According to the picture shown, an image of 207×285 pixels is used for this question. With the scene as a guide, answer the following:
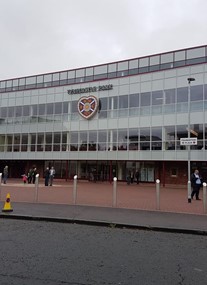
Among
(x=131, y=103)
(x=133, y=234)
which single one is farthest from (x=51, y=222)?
(x=131, y=103)

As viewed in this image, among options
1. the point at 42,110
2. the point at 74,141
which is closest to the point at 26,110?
the point at 42,110

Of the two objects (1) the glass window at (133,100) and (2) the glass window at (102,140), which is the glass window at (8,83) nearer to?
(2) the glass window at (102,140)

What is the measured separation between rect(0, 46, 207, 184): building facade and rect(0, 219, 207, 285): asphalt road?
22.1 metres

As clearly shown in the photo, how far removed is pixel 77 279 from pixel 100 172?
1300 inches

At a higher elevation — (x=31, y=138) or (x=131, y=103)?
(x=131, y=103)

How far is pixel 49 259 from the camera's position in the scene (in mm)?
5648

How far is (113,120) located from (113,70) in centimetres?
757

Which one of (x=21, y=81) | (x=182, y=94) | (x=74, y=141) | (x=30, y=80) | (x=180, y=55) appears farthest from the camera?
(x=21, y=81)

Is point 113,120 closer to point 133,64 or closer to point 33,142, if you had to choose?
point 133,64

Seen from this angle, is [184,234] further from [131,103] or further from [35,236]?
[131,103]

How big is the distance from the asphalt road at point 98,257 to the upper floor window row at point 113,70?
95.8ft

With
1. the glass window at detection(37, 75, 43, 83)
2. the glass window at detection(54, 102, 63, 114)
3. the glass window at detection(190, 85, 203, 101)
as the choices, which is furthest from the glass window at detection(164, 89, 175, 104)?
the glass window at detection(37, 75, 43, 83)

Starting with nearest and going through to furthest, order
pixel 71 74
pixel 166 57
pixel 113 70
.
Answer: pixel 166 57 → pixel 113 70 → pixel 71 74

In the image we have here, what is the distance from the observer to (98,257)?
19.3 feet
